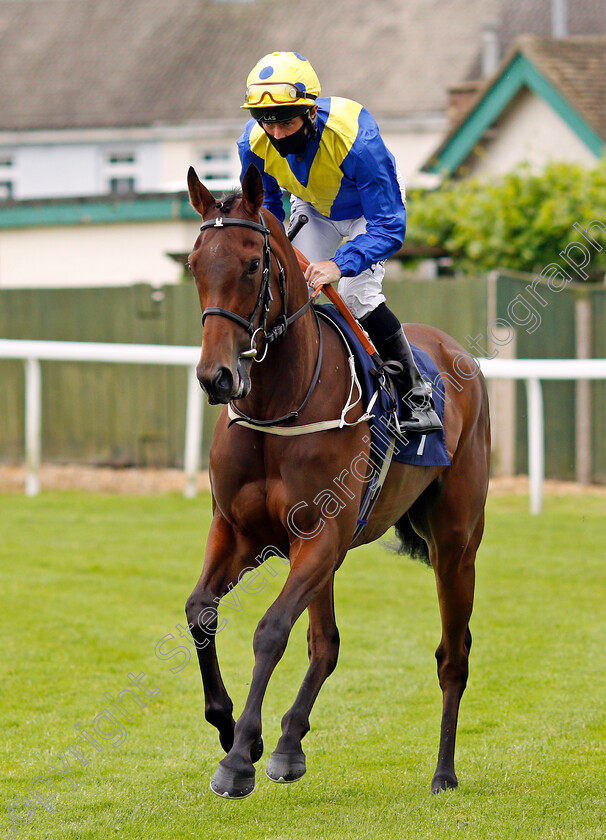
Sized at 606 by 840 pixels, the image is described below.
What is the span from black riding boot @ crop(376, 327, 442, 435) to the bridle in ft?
1.47

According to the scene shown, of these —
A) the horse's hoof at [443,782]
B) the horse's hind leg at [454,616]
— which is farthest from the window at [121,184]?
the horse's hoof at [443,782]

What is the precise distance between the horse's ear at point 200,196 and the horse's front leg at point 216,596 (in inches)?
39.4

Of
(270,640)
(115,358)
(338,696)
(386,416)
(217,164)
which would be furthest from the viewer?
(217,164)

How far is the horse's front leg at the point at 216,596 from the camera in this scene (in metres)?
3.80

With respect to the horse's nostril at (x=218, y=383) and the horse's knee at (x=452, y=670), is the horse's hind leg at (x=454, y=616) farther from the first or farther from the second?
the horse's nostril at (x=218, y=383)

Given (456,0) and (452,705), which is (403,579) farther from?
(456,0)

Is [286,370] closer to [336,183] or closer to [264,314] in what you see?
[264,314]

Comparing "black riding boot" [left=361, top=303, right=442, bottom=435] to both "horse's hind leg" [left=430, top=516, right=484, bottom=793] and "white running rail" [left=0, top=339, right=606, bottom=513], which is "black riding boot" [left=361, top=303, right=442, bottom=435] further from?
"white running rail" [left=0, top=339, right=606, bottom=513]

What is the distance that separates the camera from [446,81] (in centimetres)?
2427

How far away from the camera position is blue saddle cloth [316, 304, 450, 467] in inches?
163

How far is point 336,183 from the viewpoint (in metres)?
4.14

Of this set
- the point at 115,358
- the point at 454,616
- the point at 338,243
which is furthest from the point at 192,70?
the point at 454,616

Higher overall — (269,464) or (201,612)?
(269,464)

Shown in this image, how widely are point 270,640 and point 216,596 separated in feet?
1.07
